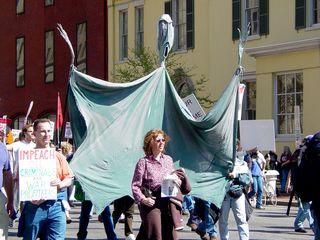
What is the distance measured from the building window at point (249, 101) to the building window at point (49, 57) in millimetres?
13617

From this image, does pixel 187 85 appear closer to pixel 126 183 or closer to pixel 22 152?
pixel 126 183

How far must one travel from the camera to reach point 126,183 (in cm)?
1205

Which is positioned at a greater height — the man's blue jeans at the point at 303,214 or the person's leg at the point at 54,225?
the person's leg at the point at 54,225

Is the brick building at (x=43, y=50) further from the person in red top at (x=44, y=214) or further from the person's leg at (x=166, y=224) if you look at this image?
the person in red top at (x=44, y=214)

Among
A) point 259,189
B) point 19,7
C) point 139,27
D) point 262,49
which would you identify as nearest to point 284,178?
point 262,49

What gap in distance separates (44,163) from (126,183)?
12.0ft

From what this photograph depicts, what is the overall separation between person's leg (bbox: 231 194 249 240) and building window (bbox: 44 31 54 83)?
98.1ft

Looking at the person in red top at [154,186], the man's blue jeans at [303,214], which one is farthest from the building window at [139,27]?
the person in red top at [154,186]

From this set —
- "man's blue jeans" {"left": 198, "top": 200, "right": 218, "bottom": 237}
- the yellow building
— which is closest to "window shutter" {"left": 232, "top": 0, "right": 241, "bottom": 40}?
the yellow building

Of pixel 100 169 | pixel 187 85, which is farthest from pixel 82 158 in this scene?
pixel 187 85

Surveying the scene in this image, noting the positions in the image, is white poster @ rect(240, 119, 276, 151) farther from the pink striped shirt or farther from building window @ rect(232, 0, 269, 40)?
the pink striped shirt

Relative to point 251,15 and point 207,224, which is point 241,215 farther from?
point 251,15

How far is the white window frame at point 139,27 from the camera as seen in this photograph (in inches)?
1406

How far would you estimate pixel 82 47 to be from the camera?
130 feet
